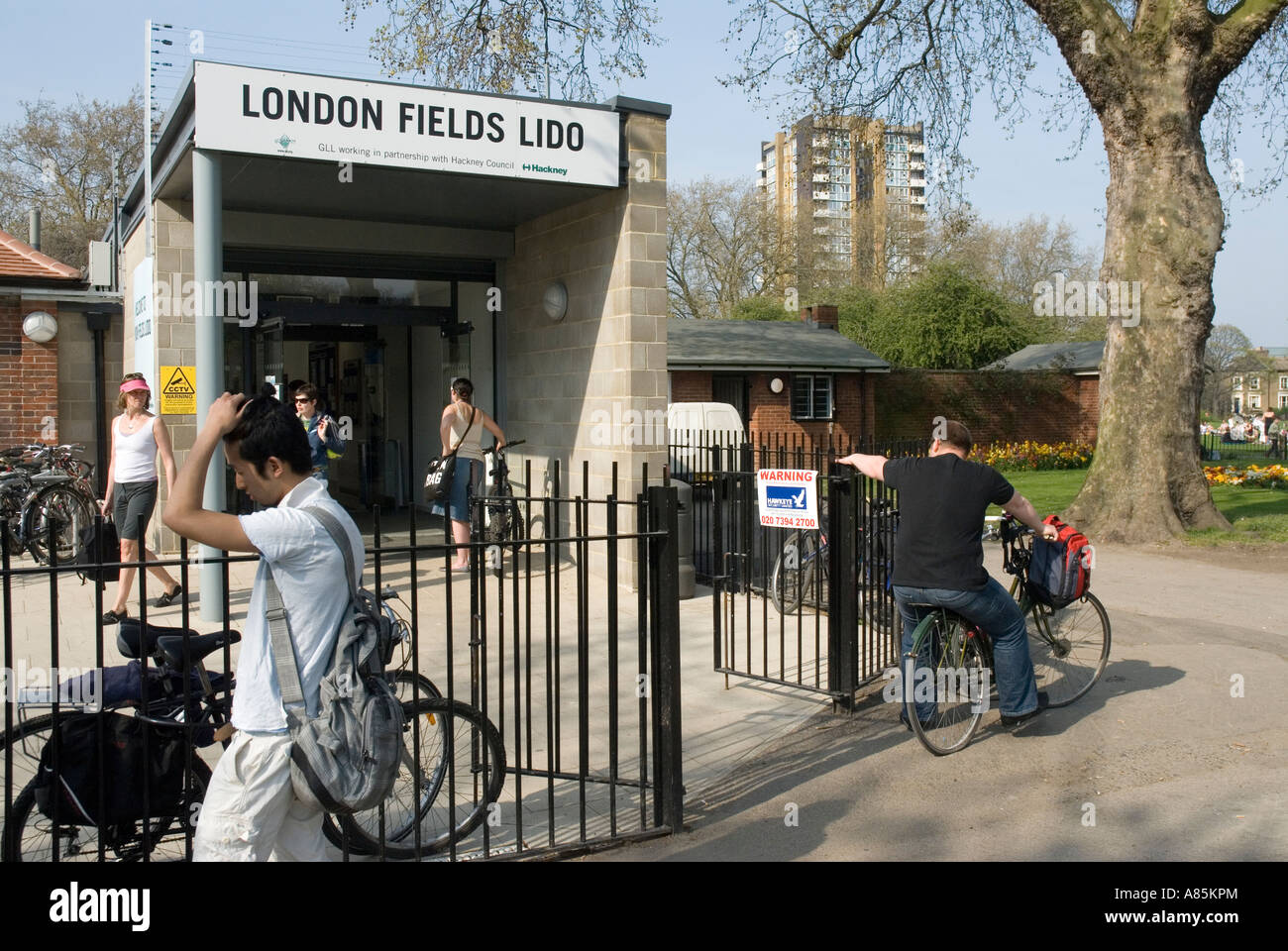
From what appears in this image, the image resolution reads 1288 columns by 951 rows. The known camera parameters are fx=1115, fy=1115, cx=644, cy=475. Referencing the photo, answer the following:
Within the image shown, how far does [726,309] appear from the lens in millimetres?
51094

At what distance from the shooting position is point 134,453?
28.3 feet

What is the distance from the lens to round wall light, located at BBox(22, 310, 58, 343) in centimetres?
1448

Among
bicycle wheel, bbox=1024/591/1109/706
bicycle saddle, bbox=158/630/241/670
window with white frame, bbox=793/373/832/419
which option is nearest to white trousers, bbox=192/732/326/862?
bicycle saddle, bbox=158/630/241/670

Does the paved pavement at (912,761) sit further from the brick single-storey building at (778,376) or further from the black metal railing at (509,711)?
the brick single-storey building at (778,376)

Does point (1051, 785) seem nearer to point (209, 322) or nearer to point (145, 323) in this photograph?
point (209, 322)

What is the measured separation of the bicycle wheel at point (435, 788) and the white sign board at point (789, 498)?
2692 millimetres

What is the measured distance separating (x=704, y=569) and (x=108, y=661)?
18.2 feet

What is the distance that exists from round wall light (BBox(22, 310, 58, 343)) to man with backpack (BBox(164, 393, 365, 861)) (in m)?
13.3

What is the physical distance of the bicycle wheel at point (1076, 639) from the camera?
701cm

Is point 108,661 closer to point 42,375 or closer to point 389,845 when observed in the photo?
point 389,845

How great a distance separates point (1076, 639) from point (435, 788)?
4365 millimetres

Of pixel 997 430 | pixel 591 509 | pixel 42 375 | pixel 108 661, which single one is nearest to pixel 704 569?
pixel 591 509

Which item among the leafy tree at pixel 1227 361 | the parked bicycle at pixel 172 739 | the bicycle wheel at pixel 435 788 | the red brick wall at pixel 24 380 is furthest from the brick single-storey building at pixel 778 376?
the leafy tree at pixel 1227 361

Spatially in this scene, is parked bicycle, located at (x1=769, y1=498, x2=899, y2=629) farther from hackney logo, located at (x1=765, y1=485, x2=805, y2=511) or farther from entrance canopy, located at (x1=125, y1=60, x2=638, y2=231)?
entrance canopy, located at (x1=125, y1=60, x2=638, y2=231)
